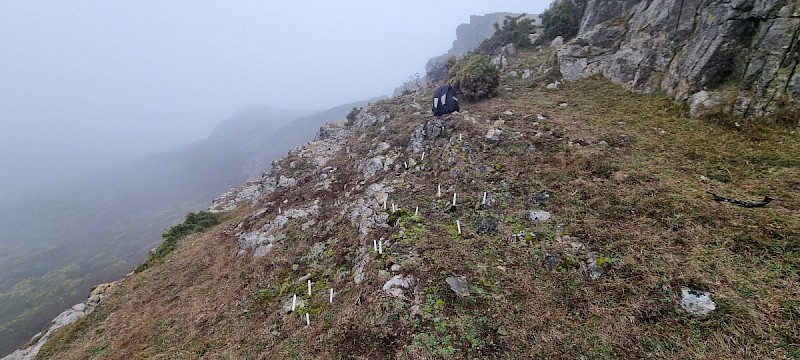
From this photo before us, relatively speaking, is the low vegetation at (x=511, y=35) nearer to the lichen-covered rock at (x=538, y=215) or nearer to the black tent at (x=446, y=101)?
the black tent at (x=446, y=101)

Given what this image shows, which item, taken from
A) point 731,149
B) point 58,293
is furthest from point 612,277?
point 58,293

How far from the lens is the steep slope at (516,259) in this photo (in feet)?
22.6

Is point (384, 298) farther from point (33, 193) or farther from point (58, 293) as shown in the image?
point (33, 193)

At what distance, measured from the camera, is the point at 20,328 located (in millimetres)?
31047

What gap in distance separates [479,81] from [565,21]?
1290 centimetres

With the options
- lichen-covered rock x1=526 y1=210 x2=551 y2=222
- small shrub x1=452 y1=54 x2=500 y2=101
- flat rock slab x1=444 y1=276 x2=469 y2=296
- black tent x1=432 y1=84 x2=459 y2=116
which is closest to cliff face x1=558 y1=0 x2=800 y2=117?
small shrub x1=452 y1=54 x2=500 y2=101

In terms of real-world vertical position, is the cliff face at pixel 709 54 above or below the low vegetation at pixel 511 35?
below

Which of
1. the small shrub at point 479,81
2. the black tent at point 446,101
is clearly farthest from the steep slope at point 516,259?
the small shrub at point 479,81

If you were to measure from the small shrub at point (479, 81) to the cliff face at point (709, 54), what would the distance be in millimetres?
5335

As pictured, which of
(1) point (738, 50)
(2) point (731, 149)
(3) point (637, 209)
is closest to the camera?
(3) point (637, 209)

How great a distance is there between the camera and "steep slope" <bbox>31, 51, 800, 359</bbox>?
22.6ft

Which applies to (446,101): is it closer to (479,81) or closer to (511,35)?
(479,81)

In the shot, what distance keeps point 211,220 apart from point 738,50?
33.4 metres

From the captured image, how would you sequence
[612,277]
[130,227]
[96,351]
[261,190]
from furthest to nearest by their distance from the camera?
1. [130,227]
2. [261,190]
3. [96,351]
4. [612,277]
